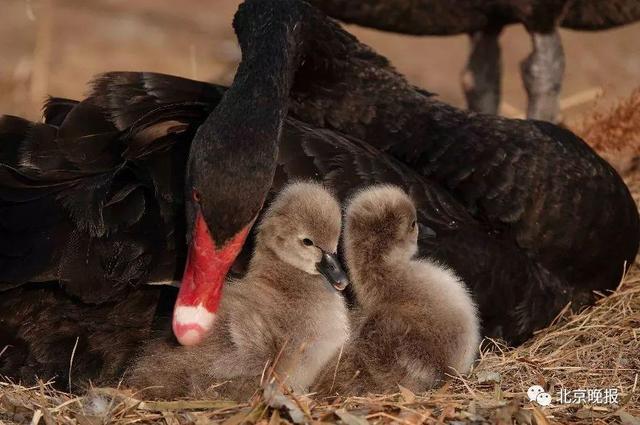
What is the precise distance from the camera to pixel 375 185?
3287 millimetres

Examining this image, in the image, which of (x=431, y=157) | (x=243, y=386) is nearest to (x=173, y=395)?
(x=243, y=386)

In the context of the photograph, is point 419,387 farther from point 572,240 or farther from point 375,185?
point 572,240

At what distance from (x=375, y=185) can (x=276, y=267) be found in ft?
1.47

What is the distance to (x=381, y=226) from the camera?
3.11m

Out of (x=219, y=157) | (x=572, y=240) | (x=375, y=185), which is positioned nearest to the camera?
(x=219, y=157)

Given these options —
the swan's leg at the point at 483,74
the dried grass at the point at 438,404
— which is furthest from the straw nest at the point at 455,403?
the swan's leg at the point at 483,74

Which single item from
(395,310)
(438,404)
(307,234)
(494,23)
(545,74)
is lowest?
(438,404)

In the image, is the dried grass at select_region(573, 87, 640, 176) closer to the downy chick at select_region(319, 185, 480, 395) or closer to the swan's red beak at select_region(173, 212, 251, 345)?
the downy chick at select_region(319, 185, 480, 395)

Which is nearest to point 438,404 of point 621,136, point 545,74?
point 621,136

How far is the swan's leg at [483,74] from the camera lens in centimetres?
582

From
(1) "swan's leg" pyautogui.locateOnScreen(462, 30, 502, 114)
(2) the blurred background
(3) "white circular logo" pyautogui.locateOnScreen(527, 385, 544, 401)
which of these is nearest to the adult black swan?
(3) "white circular logo" pyautogui.locateOnScreen(527, 385, 544, 401)

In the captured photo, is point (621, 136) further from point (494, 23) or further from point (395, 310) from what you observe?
point (395, 310)

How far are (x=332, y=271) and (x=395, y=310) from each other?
0.73ft

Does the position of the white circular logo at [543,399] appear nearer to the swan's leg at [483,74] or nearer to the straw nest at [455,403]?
the straw nest at [455,403]
